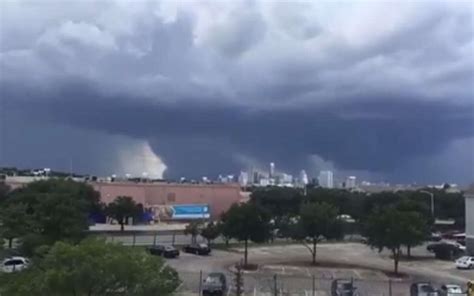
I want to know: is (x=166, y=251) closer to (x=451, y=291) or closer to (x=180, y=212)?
(x=451, y=291)

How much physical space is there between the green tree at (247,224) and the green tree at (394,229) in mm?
9381

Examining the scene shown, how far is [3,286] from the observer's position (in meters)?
23.4

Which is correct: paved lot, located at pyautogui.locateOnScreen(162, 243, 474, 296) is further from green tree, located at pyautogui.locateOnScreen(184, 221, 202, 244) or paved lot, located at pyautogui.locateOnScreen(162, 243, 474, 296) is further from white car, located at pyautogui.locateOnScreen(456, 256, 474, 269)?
green tree, located at pyautogui.locateOnScreen(184, 221, 202, 244)

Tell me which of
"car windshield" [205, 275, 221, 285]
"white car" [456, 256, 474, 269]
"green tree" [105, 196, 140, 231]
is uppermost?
"green tree" [105, 196, 140, 231]

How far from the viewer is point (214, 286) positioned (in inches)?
1532

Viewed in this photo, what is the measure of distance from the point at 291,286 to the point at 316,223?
18.0 m

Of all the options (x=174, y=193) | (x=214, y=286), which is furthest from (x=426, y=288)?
(x=174, y=193)

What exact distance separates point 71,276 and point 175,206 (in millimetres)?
95525

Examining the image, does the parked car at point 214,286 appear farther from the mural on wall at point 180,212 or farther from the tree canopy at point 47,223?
the mural on wall at point 180,212

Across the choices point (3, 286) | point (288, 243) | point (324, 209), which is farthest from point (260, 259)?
point (3, 286)

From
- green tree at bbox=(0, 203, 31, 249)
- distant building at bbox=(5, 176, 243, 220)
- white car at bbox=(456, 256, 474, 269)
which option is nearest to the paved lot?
white car at bbox=(456, 256, 474, 269)

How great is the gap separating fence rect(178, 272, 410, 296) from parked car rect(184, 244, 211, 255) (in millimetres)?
14554

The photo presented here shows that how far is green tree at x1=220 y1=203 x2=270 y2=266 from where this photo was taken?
2441 inches

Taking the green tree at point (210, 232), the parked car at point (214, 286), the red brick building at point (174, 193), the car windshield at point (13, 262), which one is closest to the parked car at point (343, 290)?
the parked car at point (214, 286)
